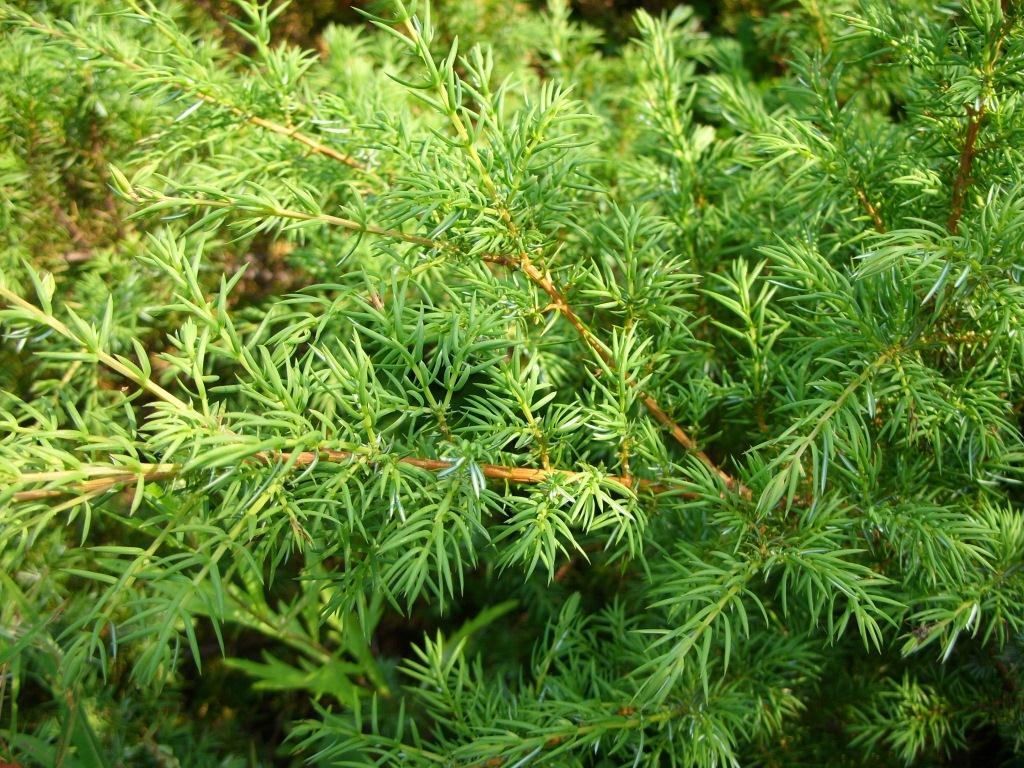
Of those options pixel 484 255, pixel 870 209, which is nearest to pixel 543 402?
pixel 484 255

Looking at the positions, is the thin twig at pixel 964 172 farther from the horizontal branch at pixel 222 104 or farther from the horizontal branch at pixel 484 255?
the horizontal branch at pixel 222 104

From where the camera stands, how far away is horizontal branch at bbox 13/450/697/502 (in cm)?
54

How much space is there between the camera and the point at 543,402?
0.69 m

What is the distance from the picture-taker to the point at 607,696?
2.81 feet

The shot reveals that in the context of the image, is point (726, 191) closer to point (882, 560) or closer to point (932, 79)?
point (932, 79)

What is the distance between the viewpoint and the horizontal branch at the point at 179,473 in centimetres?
54

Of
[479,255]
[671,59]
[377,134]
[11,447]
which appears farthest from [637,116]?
[11,447]

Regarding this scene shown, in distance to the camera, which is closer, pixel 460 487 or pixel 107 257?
pixel 460 487

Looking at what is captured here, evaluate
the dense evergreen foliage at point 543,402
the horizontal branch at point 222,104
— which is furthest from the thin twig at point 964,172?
the horizontal branch at point 222,104

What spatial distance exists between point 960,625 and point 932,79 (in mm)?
506

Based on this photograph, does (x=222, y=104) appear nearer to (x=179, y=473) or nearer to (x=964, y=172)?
(x=179, y=473)

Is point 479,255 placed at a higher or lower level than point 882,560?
higher

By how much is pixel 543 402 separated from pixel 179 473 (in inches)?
11.6

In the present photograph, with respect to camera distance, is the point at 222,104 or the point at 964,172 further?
the point at 222,104
